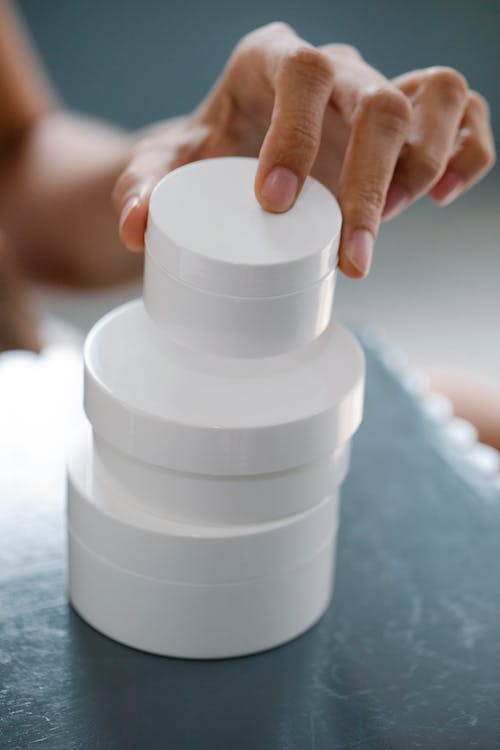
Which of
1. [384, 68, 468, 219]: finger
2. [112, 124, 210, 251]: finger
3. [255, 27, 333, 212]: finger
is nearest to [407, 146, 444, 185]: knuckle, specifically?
[384, 68, 468, 219]: finger

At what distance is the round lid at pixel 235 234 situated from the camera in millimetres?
677

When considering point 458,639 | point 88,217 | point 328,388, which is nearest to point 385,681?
point 458,639

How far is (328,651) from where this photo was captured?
30.9 inches

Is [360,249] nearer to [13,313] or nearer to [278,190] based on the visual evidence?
[278,190]

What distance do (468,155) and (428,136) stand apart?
0.10m

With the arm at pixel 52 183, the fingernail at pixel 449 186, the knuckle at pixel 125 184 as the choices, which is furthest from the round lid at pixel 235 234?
the arm at pixel 52 183

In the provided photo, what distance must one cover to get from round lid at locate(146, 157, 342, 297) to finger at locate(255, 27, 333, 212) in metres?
0.01

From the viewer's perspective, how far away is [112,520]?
73 centimetres

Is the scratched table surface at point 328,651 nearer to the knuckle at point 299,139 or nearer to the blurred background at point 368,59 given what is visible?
the knuckle at point 299,139

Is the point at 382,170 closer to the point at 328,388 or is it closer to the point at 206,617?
the point at 328,388

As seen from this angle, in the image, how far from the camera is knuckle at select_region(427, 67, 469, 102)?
3.00 ft

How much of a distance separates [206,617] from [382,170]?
352 millimetres

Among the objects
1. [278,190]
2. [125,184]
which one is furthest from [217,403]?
[125,184]

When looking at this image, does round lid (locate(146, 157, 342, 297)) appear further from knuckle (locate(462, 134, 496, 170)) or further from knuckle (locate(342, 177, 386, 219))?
knuckle (locate(462, 134, 496, 170))
